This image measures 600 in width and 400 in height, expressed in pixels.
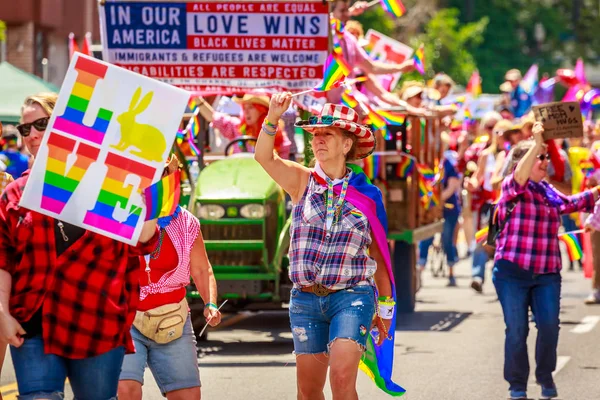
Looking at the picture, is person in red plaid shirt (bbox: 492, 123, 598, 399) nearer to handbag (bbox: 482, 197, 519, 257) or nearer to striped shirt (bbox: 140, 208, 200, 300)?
handbag (bbox: 482, 197, 519, 257)

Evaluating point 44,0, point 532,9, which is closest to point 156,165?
point 44,0

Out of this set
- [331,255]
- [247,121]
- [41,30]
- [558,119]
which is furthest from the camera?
[41,30]

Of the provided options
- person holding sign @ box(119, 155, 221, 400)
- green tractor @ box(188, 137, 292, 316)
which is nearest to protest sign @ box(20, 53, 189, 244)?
person holding sign @ box(119, 155, 221, 400)

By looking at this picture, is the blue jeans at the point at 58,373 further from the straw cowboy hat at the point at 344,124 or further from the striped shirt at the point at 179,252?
the straw cowboy hat at the point at 344,124

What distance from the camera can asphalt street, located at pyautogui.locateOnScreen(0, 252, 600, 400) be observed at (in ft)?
34.3

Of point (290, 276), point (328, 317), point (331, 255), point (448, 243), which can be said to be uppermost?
point (331, 255)

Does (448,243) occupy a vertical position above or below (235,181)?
below

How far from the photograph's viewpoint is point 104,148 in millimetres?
5750

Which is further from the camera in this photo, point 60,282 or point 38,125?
point 38,125

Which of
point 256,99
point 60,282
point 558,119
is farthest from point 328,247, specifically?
point 256,99

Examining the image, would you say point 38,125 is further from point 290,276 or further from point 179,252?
point 290,276

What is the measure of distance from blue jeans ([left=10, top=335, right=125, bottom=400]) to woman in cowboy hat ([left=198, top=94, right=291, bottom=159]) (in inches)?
261

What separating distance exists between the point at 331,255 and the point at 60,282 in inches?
73.6

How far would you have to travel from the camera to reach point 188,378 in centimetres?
708
